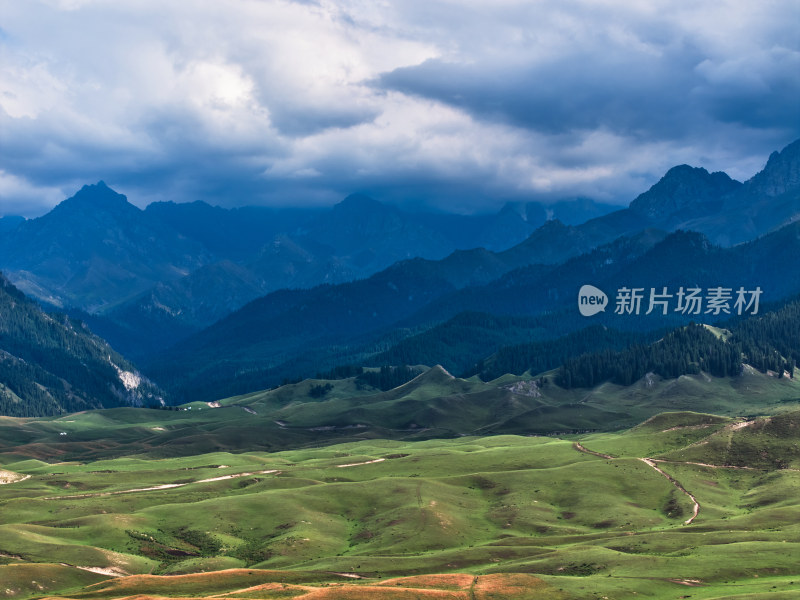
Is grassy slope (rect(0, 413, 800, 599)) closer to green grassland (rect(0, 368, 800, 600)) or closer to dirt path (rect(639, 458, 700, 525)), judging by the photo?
green grassland (rect(0, 368, 800, 600))

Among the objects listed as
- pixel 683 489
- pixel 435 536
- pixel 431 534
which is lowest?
pixel 435 536

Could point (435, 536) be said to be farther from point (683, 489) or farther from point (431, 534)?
point (683, 489)

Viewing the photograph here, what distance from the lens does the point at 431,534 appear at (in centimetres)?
14625

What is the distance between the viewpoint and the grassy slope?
10862 cm

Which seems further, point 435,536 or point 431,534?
point 431,534

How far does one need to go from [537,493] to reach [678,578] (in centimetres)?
7052

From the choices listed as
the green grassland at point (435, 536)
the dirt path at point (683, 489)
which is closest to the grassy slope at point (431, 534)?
the green grassland at point (435, 536)

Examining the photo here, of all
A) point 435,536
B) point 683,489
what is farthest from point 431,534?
point 683,489

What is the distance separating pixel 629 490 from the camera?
178m

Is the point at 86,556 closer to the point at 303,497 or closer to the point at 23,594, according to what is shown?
the point at 23,594

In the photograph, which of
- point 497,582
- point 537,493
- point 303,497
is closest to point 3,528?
point 303,497

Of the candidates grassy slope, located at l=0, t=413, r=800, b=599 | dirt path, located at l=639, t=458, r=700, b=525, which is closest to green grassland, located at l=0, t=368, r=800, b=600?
grassy slope, located at l=0, t=413, r=800, b=599

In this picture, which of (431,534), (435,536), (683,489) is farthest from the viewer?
(683,489)

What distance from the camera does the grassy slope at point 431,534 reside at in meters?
109
